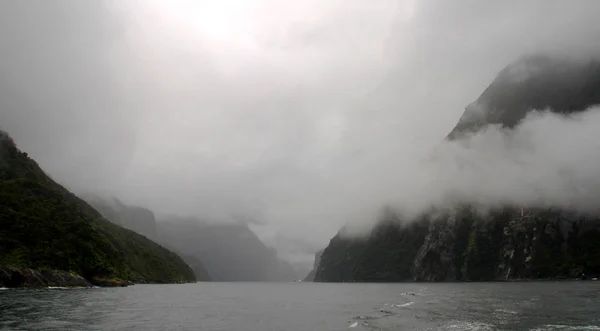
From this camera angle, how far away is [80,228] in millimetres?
199375

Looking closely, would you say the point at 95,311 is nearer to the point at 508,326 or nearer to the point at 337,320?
the point at 337,320

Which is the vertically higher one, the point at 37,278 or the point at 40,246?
the point at 40,246

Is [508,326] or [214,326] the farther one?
[214,326]

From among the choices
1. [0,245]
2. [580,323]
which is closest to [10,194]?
[0,245]

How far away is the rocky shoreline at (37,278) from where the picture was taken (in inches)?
5315

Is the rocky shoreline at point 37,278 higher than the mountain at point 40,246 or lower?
lower

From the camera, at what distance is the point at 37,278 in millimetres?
146875

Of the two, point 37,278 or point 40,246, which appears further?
point 40,246

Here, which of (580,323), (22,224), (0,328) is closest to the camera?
(0,328)

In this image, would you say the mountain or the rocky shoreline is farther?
the mountain

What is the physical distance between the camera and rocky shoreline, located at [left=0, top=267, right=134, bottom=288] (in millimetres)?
135000

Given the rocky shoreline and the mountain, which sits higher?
the mountain

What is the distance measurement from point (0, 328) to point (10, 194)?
167993 millimetres

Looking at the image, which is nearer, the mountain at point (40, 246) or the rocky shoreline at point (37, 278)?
the rocky shoreline at point (37, 278)
